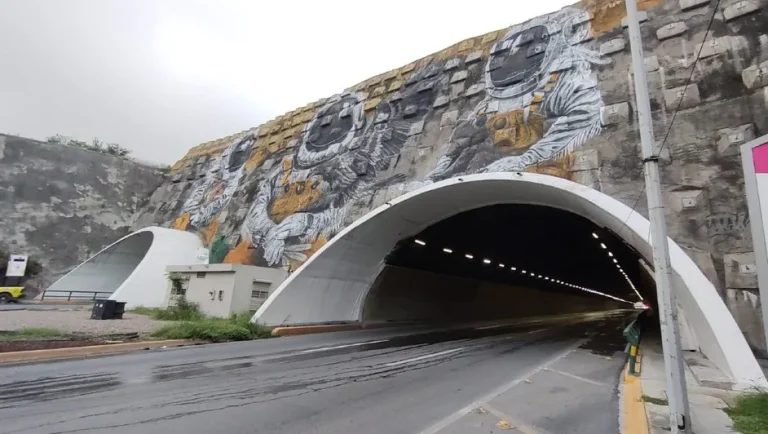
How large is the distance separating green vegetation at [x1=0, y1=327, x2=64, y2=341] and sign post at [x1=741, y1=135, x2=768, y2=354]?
15.5m

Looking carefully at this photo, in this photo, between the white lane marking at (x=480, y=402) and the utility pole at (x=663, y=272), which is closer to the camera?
the utility pole at (x=663, y=272)

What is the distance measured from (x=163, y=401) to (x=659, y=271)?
708 centimetres

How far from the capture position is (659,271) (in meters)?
4.87

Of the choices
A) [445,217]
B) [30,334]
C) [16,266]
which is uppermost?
[445,217]

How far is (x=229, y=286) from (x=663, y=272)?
18043mm

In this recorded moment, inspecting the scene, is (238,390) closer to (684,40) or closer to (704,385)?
(704,385)

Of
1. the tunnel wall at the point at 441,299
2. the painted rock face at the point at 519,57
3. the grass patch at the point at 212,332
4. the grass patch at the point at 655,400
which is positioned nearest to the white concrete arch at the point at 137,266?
the grass patch at the point at 212,332

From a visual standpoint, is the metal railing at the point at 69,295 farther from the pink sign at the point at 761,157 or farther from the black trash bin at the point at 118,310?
the pink sign at the point at 761,157

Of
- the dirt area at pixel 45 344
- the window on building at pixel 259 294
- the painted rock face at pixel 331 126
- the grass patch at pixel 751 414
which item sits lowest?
the dirt area at pixel 45 344

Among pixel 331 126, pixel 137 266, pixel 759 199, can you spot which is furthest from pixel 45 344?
pixel 137 266

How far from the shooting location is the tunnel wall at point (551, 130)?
11.5 meters

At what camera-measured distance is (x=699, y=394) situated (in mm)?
6930

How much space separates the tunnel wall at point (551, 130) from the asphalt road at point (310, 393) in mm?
5628

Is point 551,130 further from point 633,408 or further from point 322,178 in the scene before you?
point 322,178
